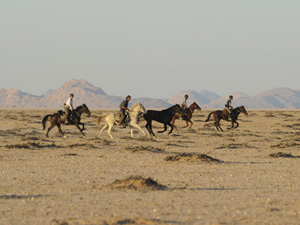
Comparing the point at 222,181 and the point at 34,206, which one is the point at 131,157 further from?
the point at 34,206

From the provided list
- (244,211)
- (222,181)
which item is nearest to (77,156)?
(222,181)

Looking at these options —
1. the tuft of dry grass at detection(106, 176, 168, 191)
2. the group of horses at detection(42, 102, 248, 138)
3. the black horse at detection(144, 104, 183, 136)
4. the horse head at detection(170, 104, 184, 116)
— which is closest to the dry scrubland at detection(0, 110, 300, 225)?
the tuft of dry grass at detection(106, 176, 168, 191)

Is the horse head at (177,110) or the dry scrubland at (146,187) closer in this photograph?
A: the dry scrubland at (146,187)

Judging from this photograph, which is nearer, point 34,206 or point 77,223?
point 77,223

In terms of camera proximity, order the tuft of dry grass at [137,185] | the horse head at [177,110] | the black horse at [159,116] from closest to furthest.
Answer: the tuft of dry grass at [137,185] → the black horse at [159,116] → the horse head at [177,110]

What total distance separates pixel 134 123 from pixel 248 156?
9.48 m

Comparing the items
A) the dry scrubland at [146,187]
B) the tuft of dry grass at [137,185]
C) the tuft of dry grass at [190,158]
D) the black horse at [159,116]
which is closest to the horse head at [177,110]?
the black horse at [159,116]

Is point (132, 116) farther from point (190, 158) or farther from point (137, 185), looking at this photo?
point (137, 185)

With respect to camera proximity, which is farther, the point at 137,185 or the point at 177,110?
the point at 177,110

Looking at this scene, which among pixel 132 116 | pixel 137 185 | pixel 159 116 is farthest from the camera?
pixel 159 116

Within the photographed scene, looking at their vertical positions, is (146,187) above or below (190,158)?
below

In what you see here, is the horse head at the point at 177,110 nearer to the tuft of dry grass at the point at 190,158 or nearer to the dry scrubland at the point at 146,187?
the dry scrubland at the point at 146,187

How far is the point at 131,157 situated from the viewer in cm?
1956

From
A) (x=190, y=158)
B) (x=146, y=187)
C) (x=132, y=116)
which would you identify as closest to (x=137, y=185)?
(x=146, y=187)
